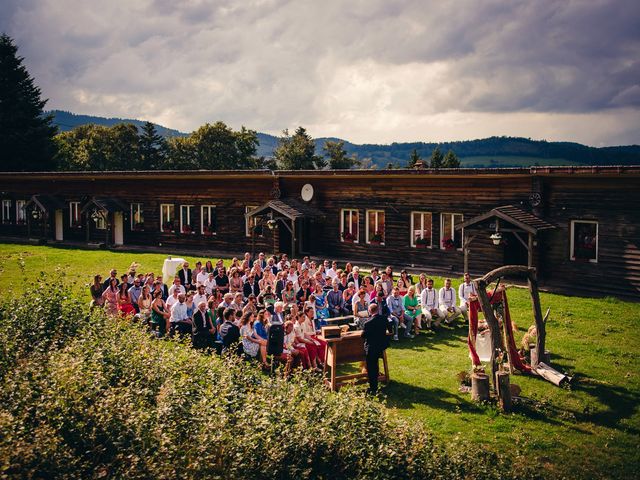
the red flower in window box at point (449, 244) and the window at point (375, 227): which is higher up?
the window at point (375, 227)

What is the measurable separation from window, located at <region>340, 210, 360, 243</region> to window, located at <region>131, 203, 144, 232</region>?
1268cm

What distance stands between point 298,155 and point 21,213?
37.9 metres

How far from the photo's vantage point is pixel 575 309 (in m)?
16.5

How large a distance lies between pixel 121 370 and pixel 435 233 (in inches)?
678

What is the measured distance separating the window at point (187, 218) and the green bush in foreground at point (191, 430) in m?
23.0

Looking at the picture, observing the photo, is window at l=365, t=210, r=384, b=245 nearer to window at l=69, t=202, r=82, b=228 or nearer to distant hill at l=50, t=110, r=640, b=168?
window at l=69, t=202, r=82, b=228

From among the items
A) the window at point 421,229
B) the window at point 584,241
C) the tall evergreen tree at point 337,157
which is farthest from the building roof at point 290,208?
the tall evergreen tree at point 337,157

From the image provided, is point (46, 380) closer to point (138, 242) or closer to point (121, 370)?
point (121, 370)

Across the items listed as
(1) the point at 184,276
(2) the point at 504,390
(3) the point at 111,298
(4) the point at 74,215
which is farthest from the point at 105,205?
(2) the point at 504,390

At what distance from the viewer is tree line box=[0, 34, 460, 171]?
53.9 meters

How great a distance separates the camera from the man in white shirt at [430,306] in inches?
580

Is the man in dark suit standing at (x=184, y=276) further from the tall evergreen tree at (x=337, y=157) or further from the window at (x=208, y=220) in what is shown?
the tall evergreen tree at (x=337, y=157)

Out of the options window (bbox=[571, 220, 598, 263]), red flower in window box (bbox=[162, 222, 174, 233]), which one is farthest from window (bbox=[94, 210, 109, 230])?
window (bbox=[571, 220, 598, 263])

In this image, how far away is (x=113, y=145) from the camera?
66.0 m
